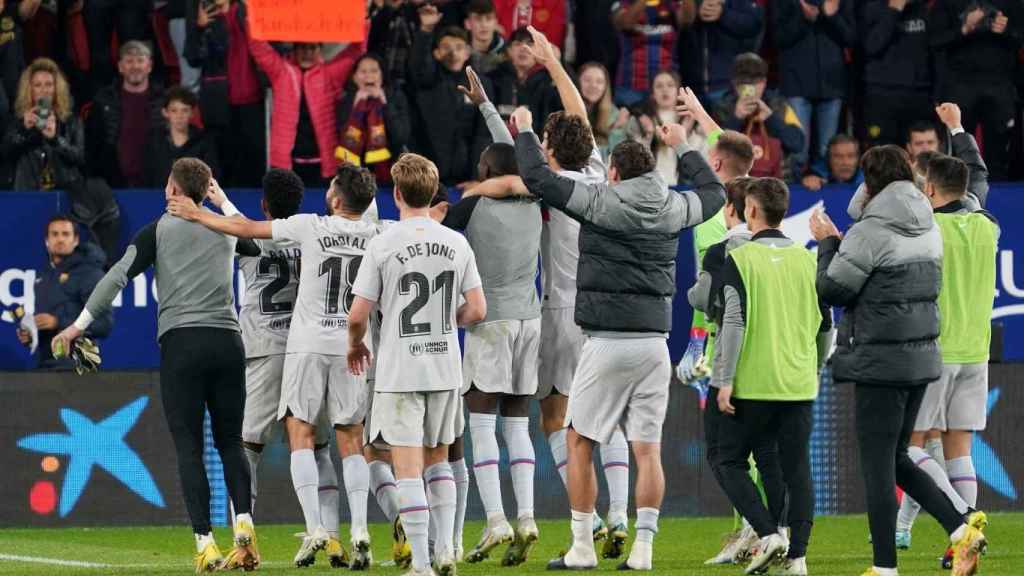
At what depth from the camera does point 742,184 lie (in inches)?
397

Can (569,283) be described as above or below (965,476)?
above

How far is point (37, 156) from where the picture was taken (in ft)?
48.6

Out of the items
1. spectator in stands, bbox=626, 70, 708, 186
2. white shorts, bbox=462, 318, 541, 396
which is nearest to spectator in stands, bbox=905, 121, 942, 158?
spectator in stands, bbox=626, 70, 708, 186

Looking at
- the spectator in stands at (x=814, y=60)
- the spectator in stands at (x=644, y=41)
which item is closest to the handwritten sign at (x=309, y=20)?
the spectator in stands at (x=644, y=41)

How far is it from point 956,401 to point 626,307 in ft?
7.46

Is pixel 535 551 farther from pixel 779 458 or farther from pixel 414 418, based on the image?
pixel 414 418

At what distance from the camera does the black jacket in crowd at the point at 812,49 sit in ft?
53.2

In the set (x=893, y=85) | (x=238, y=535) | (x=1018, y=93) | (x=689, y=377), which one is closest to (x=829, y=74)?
(x=893, y=85)

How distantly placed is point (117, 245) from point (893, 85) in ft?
21.9

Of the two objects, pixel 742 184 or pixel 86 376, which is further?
pixel 86 376

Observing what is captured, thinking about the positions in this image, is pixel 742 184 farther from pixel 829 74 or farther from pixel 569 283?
pixel 829 74

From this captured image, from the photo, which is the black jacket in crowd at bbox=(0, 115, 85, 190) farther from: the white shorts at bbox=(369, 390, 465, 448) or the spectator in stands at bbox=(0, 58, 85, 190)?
the white shorts at bbox=(369, 390, 465, 448)

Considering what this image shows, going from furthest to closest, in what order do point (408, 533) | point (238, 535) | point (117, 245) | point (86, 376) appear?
point (117, 245), point (86, 376), point (238, 535), point (408, 533)

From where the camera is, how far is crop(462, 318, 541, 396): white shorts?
1045cm
